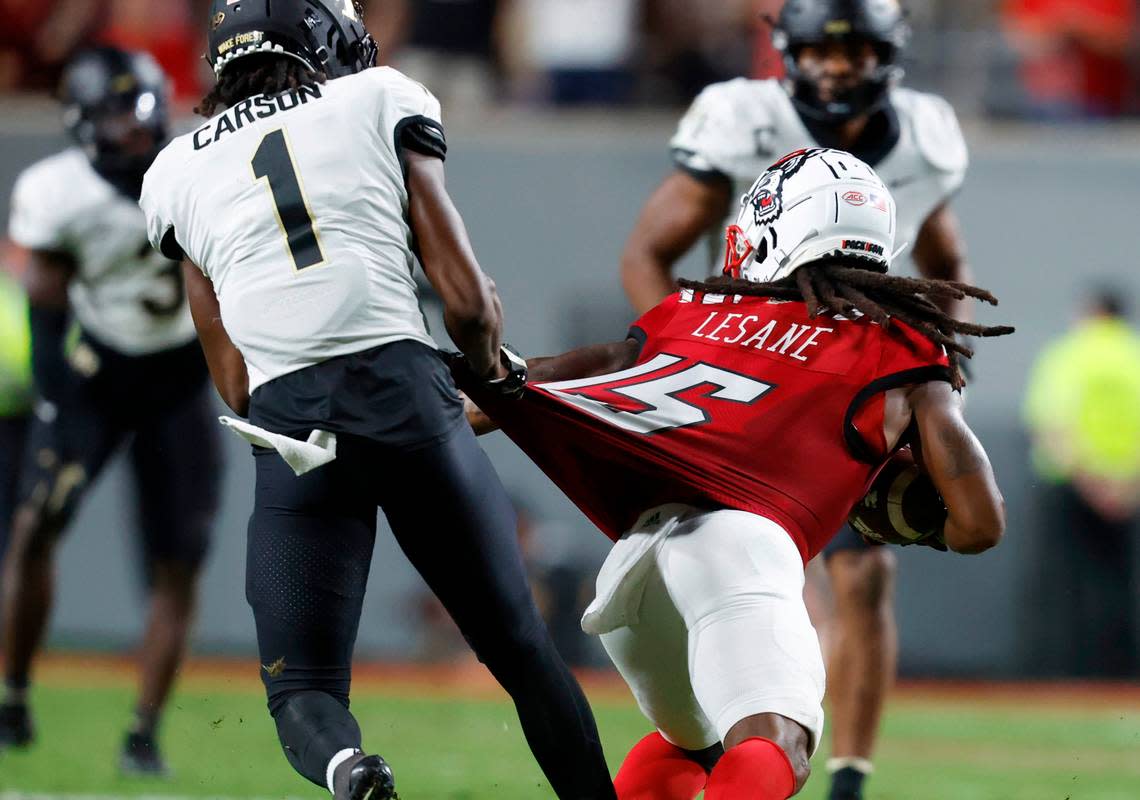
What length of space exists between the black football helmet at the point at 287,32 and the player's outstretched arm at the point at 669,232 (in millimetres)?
1409

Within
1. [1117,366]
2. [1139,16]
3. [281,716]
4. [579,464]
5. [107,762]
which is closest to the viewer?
[281,716]

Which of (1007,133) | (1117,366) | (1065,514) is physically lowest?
(1065,514)

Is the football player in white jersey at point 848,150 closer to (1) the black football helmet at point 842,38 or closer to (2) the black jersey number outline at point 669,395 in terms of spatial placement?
(1) the black football helmet at point 842,38

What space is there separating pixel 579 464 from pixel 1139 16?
7.70 meters

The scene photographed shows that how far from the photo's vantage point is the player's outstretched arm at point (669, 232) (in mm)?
4539

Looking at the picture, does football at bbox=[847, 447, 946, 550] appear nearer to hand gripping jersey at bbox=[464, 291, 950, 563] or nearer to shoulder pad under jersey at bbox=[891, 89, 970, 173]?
hand gripping jersey at bbox=[464, 291, 950, 563]

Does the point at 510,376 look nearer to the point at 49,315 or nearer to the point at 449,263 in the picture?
the point at 449,263

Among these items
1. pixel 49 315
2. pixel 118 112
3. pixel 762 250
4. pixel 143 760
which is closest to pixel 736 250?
pixel 762 250

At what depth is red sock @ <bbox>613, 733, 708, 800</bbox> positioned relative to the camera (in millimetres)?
3363

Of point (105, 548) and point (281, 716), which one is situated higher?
point (281, 716)

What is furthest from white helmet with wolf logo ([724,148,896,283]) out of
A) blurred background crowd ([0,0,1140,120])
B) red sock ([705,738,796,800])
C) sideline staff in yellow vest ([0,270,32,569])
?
blurred background crowd ([0,0,1140,120])

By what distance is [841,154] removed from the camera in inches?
133

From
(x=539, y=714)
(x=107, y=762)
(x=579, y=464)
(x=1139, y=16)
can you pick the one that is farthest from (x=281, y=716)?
(x=1139, y=16)

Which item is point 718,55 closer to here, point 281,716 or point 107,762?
point 107,762
